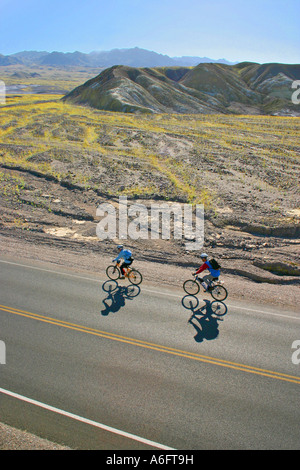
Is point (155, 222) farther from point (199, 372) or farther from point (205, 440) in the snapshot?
point (205, 440)

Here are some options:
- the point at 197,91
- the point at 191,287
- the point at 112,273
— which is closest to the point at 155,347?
the point at 191,287

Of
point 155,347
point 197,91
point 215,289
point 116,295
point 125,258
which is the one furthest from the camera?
point 197,91

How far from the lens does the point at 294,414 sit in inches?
278

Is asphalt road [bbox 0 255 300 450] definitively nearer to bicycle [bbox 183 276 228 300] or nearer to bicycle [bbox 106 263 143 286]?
bicycle [bbox 183 276 228 300]

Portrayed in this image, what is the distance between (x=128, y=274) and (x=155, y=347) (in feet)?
13.9

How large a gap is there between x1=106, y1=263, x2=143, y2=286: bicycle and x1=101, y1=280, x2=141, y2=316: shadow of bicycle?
0.83 feet

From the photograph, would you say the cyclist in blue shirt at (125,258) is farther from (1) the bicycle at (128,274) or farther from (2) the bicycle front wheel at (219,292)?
(2) the bicycle front wheel at (219,292)

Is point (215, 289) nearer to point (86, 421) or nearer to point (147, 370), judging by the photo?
point (147, 370)

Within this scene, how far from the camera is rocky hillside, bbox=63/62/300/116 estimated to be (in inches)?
2648

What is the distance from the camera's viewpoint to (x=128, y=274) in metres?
12.9

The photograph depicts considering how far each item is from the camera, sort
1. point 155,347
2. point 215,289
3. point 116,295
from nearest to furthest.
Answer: point 155,347
point 215,289
point 116,295

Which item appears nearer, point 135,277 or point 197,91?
point 135,277

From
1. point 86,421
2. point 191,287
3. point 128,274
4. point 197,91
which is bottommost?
point 86,421
